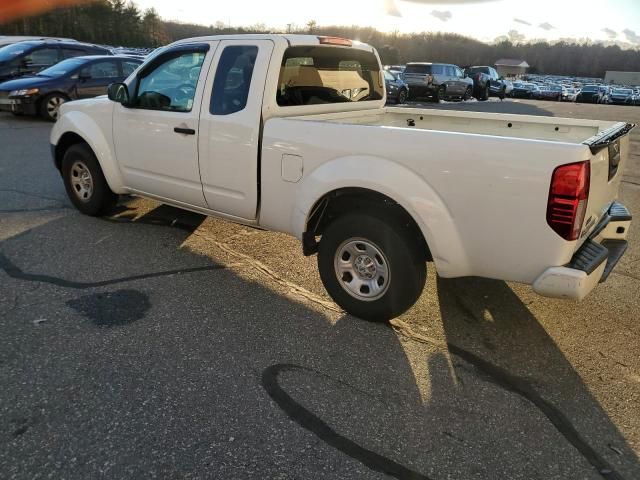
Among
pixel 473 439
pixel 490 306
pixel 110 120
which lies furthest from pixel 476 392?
pixel 110 120

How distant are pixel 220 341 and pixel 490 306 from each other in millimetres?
2044

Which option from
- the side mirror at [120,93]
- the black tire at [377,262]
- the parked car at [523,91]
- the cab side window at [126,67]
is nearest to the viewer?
the black tire at [377,262]

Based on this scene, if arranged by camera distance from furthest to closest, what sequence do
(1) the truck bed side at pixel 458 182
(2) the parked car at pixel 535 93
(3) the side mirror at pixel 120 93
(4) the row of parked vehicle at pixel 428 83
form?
(2) the parked car at pixel 535 93 < (4) the row of parked vehicle at pixel 428 83 < (3) the side mirror at pixel 120 93 < (1) the truck bed side at pixel 458 182

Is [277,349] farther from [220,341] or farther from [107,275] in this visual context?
[107,275]

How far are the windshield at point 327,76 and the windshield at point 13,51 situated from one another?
1284 cm

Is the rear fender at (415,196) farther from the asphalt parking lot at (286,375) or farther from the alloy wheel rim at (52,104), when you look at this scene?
the alloy wheel rim at (52,104)

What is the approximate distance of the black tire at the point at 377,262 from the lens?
10.4 ft

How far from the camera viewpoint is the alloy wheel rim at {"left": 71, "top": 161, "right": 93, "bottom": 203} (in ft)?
17.2

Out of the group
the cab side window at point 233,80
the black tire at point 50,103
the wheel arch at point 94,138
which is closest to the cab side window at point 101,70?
the black tire at point 50,103

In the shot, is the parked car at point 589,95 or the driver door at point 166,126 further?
the parked car at point 589,95

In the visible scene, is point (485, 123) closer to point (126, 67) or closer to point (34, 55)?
point (126, 67)

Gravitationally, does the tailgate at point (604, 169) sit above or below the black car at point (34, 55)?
below

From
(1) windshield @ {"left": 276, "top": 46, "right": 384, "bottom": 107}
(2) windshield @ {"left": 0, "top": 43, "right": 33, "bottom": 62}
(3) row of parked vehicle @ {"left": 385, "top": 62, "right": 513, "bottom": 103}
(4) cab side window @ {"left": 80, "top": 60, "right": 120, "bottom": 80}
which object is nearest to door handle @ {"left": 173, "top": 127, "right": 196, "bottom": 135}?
(1) windshield @ {"left": 276, "top": 46, "right": 384, "bottom": 107}

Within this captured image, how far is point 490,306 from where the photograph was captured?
3795 mm
